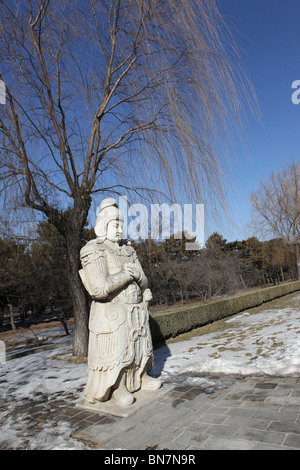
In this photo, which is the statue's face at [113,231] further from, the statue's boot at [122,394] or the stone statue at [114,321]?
the statue's boot at [122,394]

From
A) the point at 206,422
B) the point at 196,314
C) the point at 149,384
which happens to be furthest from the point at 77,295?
the point at 196,314

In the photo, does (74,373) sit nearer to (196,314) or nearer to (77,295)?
(77,295)

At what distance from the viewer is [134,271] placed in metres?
3.57

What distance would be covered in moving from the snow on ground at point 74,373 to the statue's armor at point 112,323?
2.08 ft

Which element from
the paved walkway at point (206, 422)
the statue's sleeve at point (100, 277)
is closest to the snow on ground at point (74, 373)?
the paved walkway at point (206, 422)

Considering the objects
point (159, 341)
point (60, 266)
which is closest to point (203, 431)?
point (159, 341)

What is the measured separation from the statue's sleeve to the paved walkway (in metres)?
1.26

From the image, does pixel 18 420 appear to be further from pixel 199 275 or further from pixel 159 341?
pixel 199 275

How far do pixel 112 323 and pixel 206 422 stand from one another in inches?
51.5

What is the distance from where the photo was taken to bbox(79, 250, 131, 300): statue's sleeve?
332 centimetres

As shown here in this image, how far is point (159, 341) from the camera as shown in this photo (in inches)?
339

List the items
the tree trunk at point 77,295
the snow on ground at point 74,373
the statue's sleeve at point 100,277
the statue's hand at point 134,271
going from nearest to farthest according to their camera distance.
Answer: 1. the snow on ground at point 74,373
2. the statue's sleeve at point 100,277
3. the statue's hand at point 134,271
4. the tree trunk at point 77,295

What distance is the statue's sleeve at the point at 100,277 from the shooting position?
3.32 m
